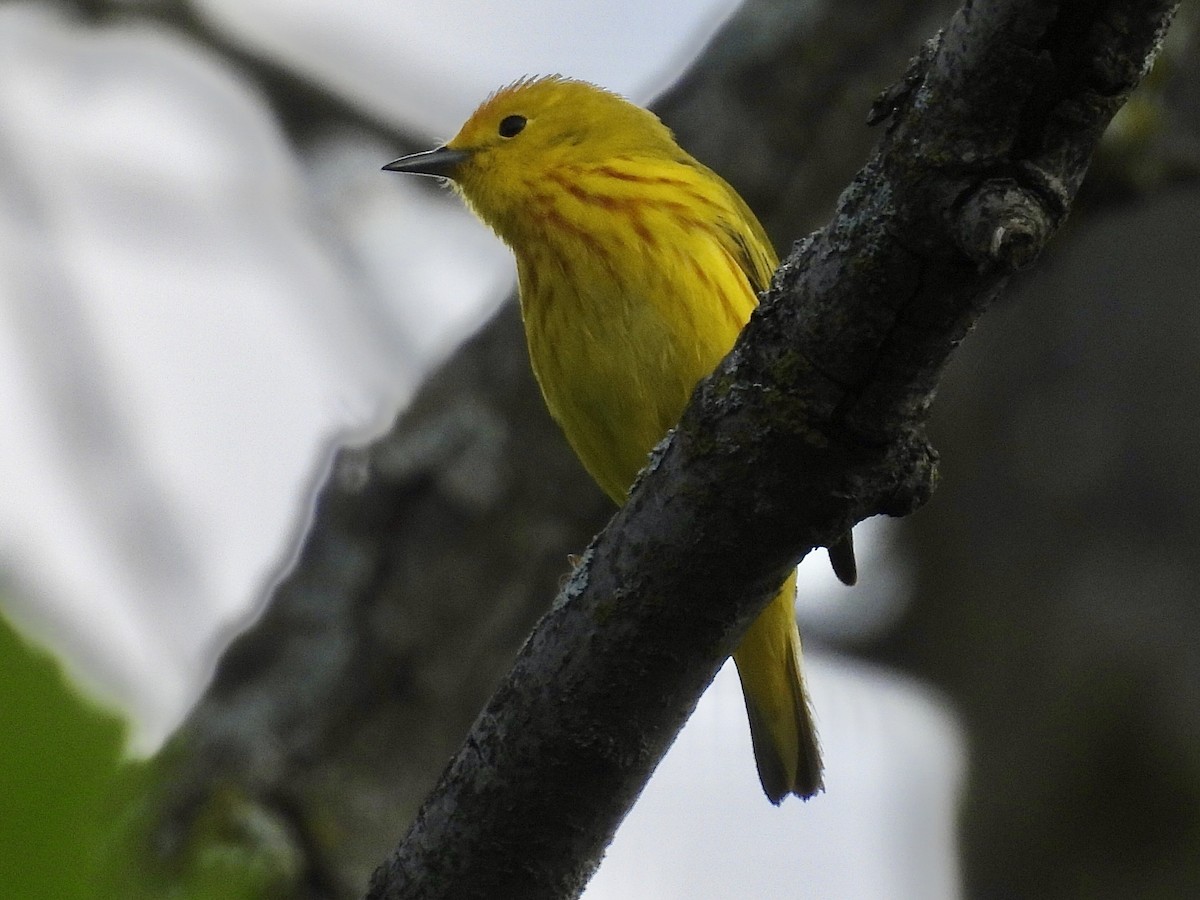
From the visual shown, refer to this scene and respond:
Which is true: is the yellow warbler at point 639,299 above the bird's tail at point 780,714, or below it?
above

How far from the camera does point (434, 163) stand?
217 inches

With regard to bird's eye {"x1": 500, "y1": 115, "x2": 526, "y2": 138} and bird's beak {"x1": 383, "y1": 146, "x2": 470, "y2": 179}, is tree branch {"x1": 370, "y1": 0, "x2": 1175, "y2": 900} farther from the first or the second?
bird's eye {"x1": 500, "y1": 115, "x2": 526, "y2": 138}

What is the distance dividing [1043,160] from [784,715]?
3077mm

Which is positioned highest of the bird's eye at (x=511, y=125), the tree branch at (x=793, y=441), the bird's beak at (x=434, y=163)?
the tree branch at (x=793, y=441)

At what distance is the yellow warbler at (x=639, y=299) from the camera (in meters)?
4.38

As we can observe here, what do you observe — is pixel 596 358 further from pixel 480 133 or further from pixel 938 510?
pixel 938 510

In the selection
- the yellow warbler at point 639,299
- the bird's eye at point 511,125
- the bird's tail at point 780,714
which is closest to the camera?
the yellow warbler at point 639,299

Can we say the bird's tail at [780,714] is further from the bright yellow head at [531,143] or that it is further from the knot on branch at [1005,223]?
the knot on branch at [1005,223]

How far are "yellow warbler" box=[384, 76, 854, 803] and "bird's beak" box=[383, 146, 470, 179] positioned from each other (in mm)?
206

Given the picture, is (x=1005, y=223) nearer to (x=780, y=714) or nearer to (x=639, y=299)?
(x=639, y=299)

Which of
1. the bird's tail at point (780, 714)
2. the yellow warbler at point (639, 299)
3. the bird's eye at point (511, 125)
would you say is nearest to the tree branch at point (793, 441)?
the yellow warbler at point (639, 299)

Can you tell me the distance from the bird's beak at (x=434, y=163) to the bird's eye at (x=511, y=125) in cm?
20

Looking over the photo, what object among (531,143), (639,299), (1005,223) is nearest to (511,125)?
(531,143)

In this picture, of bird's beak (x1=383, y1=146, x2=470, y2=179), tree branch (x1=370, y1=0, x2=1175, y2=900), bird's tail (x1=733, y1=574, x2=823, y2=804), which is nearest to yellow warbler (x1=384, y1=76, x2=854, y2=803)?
bird's tail (x1=733, y1=574, x2=823, y2=804)
